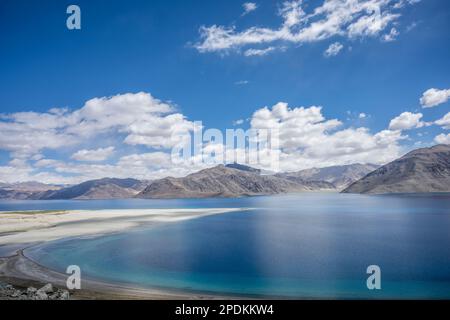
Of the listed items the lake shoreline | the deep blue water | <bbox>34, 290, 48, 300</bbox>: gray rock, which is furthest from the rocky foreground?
the deep blue water

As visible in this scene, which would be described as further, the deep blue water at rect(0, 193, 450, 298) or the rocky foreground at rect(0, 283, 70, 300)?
the deep blue water at rect(0, 193, 450, 298)

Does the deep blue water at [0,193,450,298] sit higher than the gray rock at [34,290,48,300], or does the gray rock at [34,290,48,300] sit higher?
the gray rock at [34,290,48,300]

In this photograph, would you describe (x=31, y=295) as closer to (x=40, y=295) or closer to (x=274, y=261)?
(x=40, y=295)

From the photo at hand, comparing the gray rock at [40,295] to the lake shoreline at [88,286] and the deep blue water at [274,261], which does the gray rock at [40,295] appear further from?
the deep blue water at [274,261]

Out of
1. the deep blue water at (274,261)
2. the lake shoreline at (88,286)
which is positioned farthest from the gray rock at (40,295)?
the deep blue water at (274,261)

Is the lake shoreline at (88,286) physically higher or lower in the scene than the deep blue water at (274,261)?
higher

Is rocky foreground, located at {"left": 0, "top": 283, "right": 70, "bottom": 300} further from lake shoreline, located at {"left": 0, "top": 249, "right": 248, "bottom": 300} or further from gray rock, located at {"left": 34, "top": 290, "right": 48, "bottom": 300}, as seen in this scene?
lake shoreline, located at {"left": 0, "top": 249, "right": 248, "bottom": 300}

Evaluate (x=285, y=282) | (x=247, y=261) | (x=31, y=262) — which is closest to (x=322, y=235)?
(x=247, y=261)

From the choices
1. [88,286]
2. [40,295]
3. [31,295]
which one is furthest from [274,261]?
[31,295]

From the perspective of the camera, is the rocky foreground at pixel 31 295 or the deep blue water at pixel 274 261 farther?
the deep blue water at pixel 274 261

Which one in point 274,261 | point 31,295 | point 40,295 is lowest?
point 274,261

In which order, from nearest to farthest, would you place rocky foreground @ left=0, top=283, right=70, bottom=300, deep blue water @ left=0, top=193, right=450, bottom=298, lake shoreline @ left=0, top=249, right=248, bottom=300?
1. rocky foreground @ left=0, top=283, right=70, bottom=300
2. lake shoreline @ left=0, top=249, right=248, bottom=300
3. deep blue water @ left=0, top=193, right=450, bottom=298

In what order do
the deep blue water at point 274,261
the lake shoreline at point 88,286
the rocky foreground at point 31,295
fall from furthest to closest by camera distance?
the deep blue water at point 274,261, the lake shoreline at point 88,286, the rocky foreground at point 31,295
